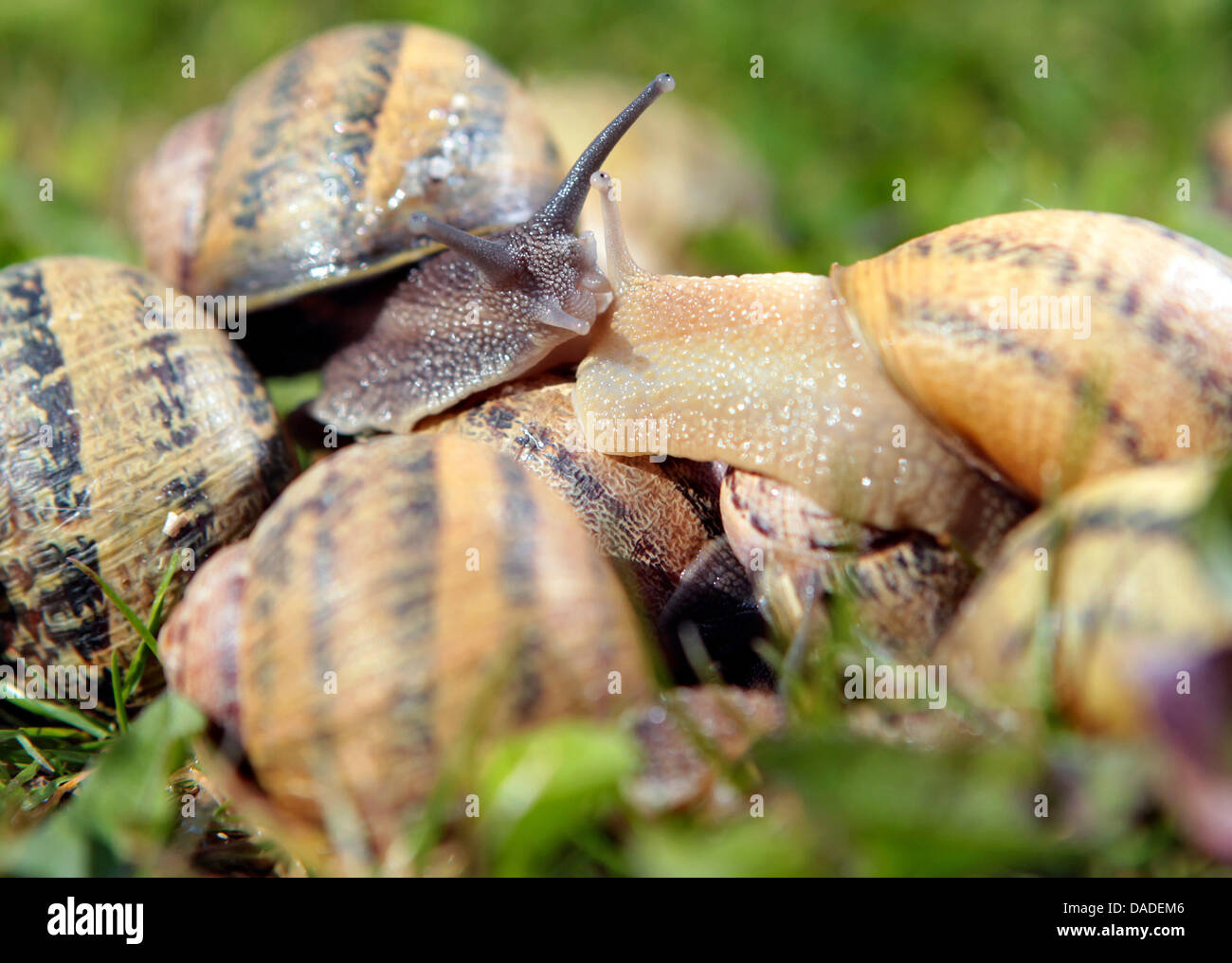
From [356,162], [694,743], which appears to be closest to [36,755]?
[694,743]

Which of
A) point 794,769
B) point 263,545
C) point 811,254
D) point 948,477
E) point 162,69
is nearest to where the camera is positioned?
point 794,769

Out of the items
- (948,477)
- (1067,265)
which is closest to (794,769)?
(948,477)

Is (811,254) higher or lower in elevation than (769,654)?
higher

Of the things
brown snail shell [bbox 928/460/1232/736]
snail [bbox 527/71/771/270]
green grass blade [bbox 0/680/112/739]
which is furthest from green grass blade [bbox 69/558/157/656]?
snail [bbox 527/71/771/270]

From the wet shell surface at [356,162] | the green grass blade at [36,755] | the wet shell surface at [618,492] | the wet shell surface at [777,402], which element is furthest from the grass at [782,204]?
the wet shell surface at [356,162]

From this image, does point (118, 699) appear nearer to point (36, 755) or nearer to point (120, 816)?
point (36, 755)

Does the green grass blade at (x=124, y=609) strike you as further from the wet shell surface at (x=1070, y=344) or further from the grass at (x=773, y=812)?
the wet shell surface at (x=1070, y=344)
